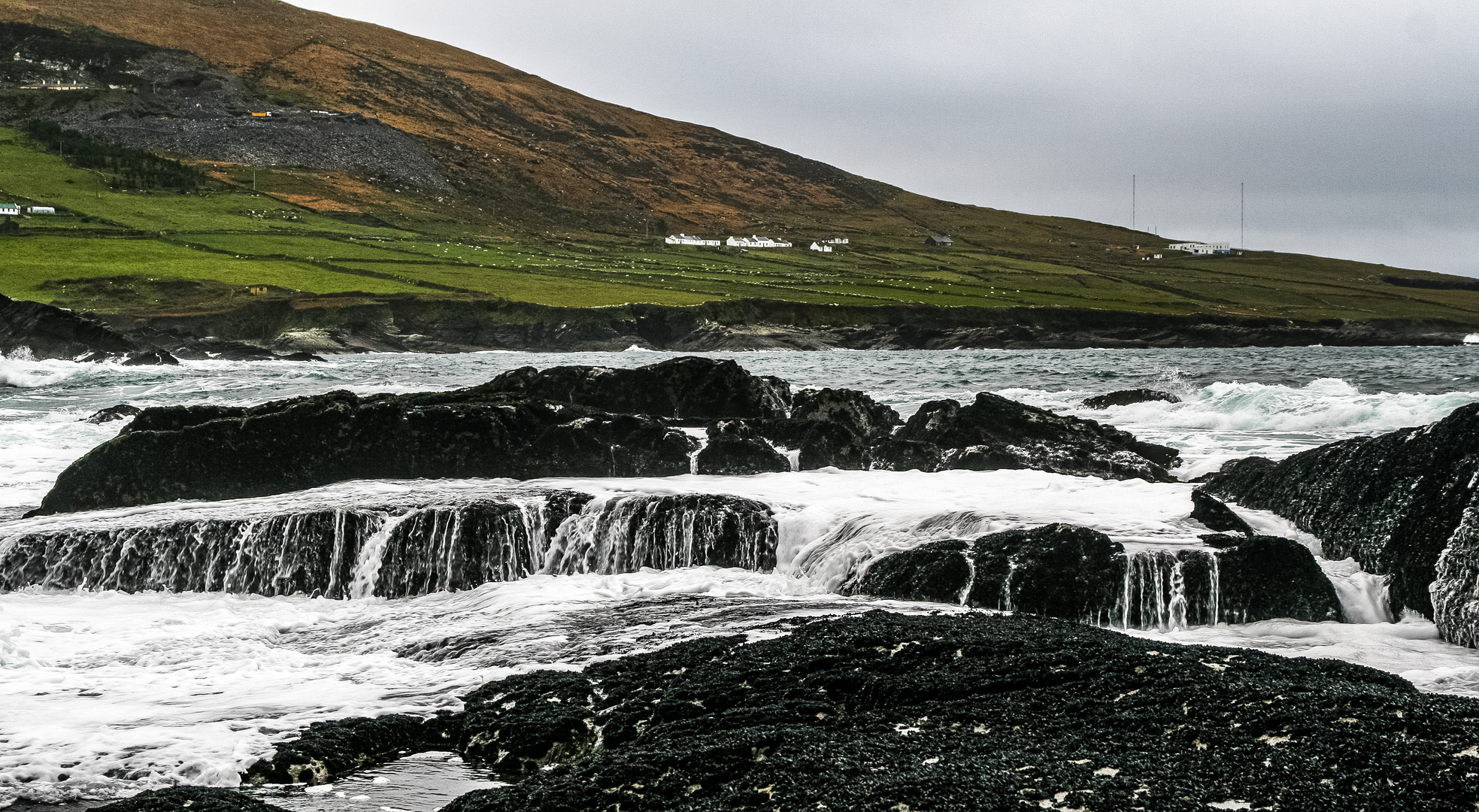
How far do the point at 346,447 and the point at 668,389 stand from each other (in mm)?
10692

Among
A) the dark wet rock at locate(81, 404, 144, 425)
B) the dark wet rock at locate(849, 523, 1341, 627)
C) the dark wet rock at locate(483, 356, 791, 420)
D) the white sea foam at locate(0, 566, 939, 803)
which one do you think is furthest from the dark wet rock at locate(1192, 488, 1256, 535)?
the dark wet rock at locate(81, 404, 144, 425)

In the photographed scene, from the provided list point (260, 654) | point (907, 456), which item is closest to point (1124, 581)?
point (260, 654)

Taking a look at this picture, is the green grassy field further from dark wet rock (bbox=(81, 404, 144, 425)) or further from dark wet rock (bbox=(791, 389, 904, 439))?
dark wet rock (bbox=(791, 389, 904, 439))

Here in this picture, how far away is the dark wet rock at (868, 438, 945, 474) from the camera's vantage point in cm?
2450

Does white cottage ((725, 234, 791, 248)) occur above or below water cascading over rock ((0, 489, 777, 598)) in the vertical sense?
above

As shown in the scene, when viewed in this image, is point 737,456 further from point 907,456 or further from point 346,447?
point 346,447

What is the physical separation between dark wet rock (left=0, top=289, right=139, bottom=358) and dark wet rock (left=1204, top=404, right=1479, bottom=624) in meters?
64.2

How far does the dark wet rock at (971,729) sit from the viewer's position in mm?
7543

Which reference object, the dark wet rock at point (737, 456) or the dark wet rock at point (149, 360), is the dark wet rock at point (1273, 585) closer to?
the dark wet rock at point (737, 456)

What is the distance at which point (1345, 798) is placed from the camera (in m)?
7.17

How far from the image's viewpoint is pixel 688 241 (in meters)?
177

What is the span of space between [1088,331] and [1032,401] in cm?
6588

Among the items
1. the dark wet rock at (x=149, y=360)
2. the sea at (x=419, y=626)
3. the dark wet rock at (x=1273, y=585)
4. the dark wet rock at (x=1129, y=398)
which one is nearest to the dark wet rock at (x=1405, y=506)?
the sea at (x=419, y=626)

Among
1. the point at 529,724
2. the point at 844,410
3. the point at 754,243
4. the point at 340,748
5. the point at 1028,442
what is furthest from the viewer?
the point at 754,243
